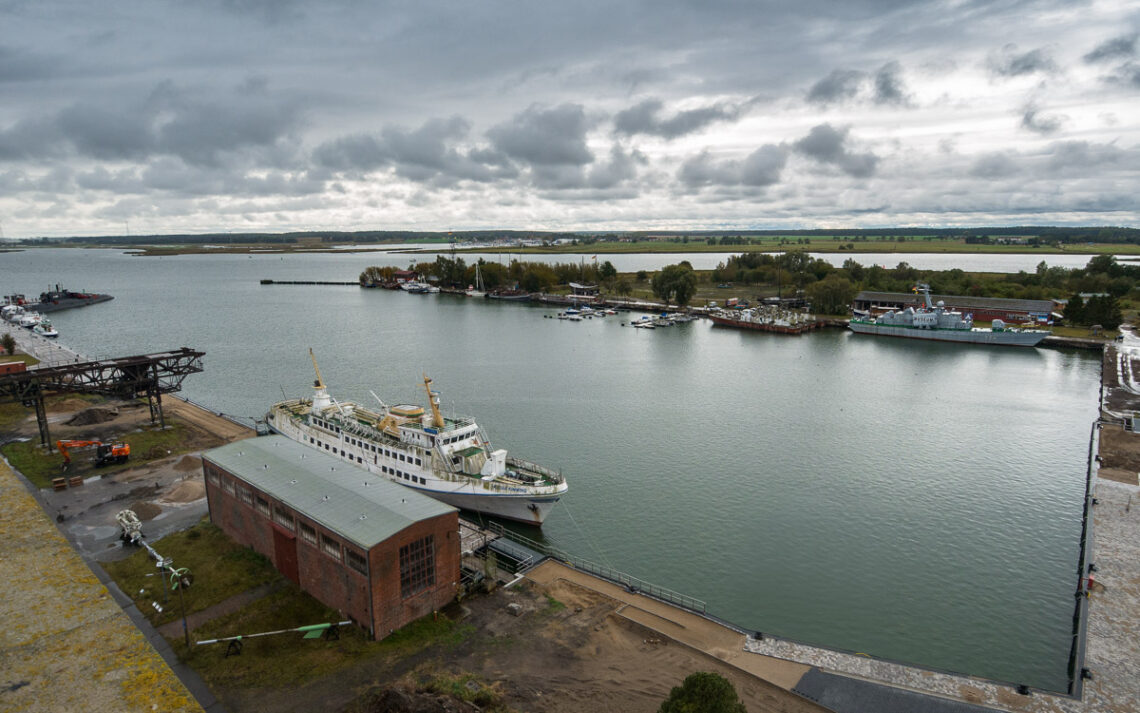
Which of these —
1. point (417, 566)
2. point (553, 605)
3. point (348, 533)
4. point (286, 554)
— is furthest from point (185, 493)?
point (553, 605)

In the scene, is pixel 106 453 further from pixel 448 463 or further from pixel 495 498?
pixel 495 498

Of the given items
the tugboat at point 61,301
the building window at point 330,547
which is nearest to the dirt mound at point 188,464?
the building window at point 330,547

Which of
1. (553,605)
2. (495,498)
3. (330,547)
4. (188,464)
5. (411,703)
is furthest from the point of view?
(188,464)

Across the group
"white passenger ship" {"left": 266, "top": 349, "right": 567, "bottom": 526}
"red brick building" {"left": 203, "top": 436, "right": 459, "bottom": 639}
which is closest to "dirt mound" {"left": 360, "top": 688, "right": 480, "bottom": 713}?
"red brick building" {"left": 203, "top": 436, "right": 459, "bottom": 639}

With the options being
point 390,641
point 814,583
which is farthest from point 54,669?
point 814,583

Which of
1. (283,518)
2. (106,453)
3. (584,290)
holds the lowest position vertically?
(106,453)

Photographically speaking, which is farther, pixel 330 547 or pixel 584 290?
pixel 584 290

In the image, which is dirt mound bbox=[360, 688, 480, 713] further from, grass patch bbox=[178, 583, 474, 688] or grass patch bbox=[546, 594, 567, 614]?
grass patch bbox=[546, 594, 567, 614]
